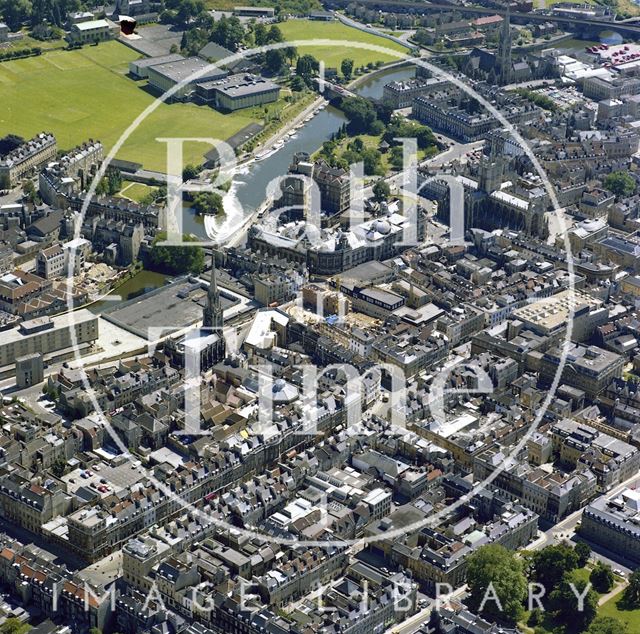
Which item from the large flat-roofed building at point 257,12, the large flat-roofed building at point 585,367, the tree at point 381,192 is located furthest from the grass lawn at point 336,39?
the large flat-roofed building at point 585,367

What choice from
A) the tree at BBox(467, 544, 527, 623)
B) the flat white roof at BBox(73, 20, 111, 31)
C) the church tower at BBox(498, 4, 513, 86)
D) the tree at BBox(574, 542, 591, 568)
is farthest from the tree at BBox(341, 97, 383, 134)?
the tree at BBox(467, 544, 527, 623)

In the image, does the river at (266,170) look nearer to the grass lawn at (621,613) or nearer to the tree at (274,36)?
the tree at (274,36)

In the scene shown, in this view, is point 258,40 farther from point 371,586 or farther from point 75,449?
point 371,586

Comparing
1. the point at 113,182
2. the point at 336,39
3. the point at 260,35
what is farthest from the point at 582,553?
the point at 336,39

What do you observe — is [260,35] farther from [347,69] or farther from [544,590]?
[544,590]

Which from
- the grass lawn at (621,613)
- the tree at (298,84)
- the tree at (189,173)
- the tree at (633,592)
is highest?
the tree at (298,84)
